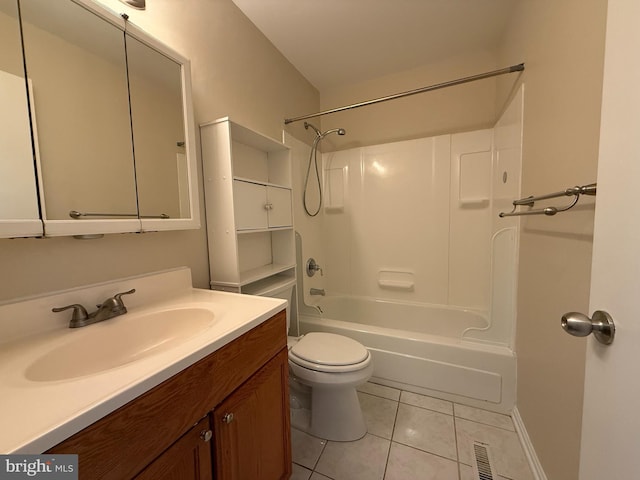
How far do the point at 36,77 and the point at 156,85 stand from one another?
0.38 m

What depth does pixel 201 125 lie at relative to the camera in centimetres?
125

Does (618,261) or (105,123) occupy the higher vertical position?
(105,123)

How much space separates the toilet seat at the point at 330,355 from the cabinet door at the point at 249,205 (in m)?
0.71

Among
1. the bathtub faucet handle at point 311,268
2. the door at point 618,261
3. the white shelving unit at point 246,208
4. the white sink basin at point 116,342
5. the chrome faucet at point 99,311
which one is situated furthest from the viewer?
the bathtub faucet handle at point 311,268

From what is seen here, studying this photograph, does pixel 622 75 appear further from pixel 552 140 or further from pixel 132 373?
pixel 132 373

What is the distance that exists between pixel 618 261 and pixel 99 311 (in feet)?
4.31

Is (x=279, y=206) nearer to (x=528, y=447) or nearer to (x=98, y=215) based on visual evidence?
(x=98, y=215)

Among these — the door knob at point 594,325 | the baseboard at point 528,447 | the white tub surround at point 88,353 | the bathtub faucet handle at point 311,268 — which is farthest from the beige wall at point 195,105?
the baseboard at point 528,447

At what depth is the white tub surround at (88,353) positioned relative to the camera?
41 centimetres

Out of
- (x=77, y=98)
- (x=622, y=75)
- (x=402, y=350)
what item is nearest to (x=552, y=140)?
(x=622, y=75)

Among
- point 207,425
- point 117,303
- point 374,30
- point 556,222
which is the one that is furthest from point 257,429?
point 374,30

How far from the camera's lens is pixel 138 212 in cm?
98

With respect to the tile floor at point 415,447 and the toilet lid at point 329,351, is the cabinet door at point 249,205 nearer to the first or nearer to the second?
the toilet lid at point 329,351

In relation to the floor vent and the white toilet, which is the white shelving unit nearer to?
the white toilet
